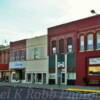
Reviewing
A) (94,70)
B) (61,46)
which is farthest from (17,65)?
(94,70)

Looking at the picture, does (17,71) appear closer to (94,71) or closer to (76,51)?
(76,51)

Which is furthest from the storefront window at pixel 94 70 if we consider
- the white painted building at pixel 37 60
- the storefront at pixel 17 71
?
the storefront at pixel 17 71

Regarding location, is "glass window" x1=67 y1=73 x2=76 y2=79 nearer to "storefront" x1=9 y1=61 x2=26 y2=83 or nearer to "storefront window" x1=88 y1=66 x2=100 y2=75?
"storefront window" x1=88 y1=66 x2=100 y2=75

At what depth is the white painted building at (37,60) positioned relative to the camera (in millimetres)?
68500

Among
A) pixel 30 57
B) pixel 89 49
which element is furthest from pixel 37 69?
pixel 89 49

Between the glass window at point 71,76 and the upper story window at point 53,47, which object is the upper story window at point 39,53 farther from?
the glass window at point 71,76

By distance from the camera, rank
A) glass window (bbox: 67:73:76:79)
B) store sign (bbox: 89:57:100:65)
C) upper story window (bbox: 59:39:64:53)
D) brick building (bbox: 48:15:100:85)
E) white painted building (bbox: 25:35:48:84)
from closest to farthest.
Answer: store sign (bbox: 89:57:100:65)
brick building (bbox: 48:15:100:85)
glass window (bbox: 67:73:76:79)
upper story window (bbox: 59:39:64:53)
white painted building (bbox: 25:35:48:84)

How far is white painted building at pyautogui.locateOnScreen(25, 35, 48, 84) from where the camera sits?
225ft

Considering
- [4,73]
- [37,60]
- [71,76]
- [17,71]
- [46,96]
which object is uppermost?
[37,60]

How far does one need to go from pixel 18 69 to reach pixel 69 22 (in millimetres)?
21915

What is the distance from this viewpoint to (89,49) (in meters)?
56.8

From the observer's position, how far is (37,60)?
70.9 metres

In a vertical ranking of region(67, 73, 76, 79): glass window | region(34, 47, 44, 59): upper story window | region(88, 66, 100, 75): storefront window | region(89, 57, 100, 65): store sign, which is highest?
region(34, 47, 44, 59): upper story window

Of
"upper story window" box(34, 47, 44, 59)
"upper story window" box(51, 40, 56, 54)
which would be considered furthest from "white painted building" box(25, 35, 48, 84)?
"upper story window" box(51, 40, 56, 54)
